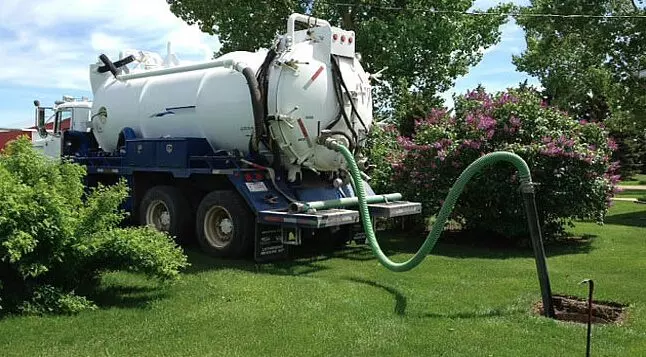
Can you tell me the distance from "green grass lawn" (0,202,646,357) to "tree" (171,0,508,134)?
14215mm

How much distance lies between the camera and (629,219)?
1680cm

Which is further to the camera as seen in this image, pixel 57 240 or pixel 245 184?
pixel 245 184

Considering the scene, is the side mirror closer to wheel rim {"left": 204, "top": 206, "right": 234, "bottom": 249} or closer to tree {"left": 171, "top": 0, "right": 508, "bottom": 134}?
wheel rim {"left": 204, "top": 206, "right": 234, "bottom": 249}

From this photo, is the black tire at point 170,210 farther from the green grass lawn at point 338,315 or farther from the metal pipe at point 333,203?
the metal pipe at point 333,203

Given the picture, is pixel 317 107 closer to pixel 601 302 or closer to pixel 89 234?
pixel 89 234

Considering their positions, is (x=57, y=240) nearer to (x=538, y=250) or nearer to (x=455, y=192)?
(x=455, y=192)

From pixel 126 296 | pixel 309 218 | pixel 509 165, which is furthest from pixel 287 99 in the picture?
pixel 509 165

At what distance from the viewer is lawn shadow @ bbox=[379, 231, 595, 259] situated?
11127 millimetres

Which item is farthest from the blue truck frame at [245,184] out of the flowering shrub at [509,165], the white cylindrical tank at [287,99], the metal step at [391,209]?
the flowering shrub at [509,165]

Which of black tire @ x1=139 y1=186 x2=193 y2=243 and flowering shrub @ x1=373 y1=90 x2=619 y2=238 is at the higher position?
flowering shrub @ x1=373 y1=90 x2=619 y2=238

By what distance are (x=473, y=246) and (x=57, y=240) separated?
7.61 m

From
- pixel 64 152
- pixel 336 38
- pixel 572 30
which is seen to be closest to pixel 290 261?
pixel 336 38

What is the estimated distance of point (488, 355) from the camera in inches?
215

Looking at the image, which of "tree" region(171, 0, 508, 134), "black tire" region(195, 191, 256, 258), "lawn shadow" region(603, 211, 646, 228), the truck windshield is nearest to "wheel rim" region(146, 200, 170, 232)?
"black tire" region(195, 191, 256, 258)
